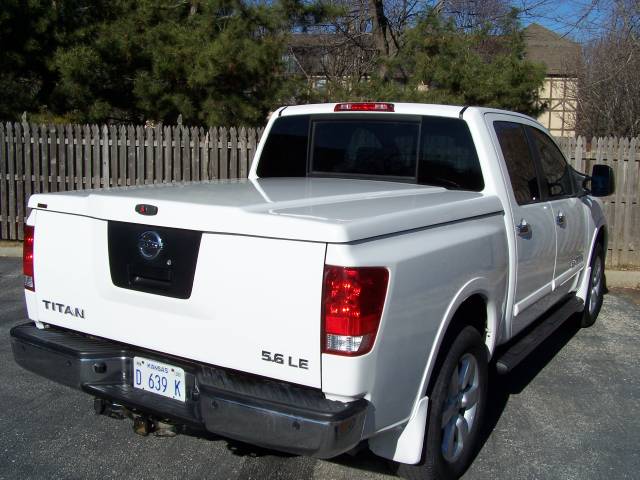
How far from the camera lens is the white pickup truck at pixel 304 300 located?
2.82m

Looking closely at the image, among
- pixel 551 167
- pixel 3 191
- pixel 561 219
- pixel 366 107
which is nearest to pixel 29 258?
pixel 366 107

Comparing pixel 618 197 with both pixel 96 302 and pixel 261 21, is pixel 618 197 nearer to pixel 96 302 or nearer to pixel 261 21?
pixel 261 21

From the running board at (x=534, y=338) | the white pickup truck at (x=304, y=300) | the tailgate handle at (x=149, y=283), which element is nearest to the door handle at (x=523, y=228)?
the white pickup truck at (x=304, y=300)

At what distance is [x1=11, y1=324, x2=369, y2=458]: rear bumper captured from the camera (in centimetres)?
279

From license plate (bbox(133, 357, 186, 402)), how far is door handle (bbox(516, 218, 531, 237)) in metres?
2.22

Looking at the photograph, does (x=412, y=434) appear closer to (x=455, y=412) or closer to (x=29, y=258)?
(x=455, y=412)

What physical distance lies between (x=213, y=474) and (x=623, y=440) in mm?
2502

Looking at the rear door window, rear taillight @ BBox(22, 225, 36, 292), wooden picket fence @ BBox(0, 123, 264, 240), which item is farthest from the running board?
wooden picket fence @ BBox(0, 123, 264, 240)

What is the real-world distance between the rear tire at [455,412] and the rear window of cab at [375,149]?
1.09 m

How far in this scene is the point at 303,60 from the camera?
16375 millimetres

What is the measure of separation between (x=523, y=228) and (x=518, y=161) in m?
0.63

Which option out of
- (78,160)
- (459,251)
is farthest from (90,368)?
(78,160)

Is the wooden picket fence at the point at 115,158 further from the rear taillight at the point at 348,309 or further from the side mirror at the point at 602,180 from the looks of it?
the rear taillight at the point at 348,309

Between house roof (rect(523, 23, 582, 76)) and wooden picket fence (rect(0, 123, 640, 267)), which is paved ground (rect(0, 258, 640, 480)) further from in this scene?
house roof (rect(523, 23, 582, 76))
